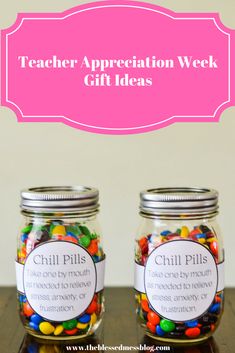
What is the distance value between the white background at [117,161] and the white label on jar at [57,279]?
1.07 ft

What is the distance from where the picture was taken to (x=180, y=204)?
893 mm

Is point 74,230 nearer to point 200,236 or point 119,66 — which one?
point 200,236

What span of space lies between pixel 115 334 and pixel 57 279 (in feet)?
0.48

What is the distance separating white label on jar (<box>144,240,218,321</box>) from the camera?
2.92ft

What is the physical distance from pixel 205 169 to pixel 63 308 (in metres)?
0.47

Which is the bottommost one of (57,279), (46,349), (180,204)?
(46,349)

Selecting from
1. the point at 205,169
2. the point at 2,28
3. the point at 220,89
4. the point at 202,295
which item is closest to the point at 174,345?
the point at 202,295

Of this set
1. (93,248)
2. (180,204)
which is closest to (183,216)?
(180,204)

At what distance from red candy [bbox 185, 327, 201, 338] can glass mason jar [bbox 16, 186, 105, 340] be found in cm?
15

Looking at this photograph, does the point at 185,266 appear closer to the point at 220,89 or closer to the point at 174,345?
the point at 174,345

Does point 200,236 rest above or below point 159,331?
above

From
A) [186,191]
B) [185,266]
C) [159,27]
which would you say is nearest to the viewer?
[185,266]

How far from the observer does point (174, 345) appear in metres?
0.92

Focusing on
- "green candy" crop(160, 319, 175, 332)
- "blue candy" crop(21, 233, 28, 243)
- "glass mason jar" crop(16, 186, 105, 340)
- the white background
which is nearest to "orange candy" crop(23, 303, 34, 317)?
"glass mason jar" crop(16, 186, 105, 340)
